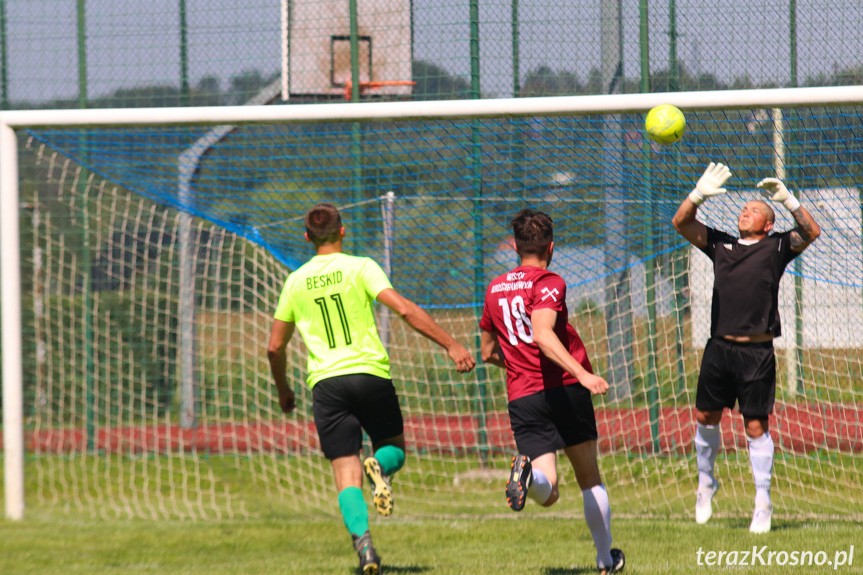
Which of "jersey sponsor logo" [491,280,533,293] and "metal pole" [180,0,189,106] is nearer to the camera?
"jersey sponsor logo" [491,280,533,293]

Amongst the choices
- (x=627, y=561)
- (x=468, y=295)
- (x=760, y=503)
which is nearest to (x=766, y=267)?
(x=760, y=503)

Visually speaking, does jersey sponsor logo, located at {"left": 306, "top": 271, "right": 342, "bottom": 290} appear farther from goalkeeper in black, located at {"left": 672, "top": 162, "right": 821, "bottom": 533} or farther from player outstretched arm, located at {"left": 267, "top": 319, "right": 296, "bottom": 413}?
goalkeeper in black, located at {"left": 672, "top": 162, "right": 821, "bottom": 533}

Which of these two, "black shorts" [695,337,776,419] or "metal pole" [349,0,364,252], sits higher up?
"metal pole" [349,0,364,252]

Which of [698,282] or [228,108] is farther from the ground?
[228,108]

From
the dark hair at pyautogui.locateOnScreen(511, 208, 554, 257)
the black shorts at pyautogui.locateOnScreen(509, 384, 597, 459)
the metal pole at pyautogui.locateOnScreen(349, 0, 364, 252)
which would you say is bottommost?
the black shorts at pyautogui.locateOnScreen(509, 384, 597, 459)

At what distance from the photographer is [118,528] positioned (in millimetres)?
6262

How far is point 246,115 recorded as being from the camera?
19.4ft

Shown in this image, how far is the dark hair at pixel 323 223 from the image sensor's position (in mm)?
4684

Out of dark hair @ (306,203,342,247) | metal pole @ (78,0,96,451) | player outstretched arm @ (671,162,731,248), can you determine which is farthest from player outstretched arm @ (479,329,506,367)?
metal pole @ (78,0,96,451)

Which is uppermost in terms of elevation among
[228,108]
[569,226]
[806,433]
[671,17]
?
[671,17]

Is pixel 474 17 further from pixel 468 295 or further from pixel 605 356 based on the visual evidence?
pixel 605 356

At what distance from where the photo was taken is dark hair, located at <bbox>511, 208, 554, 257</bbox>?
4.34 m

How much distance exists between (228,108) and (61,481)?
3.65 m

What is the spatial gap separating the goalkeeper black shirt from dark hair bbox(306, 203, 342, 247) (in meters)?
2.30
